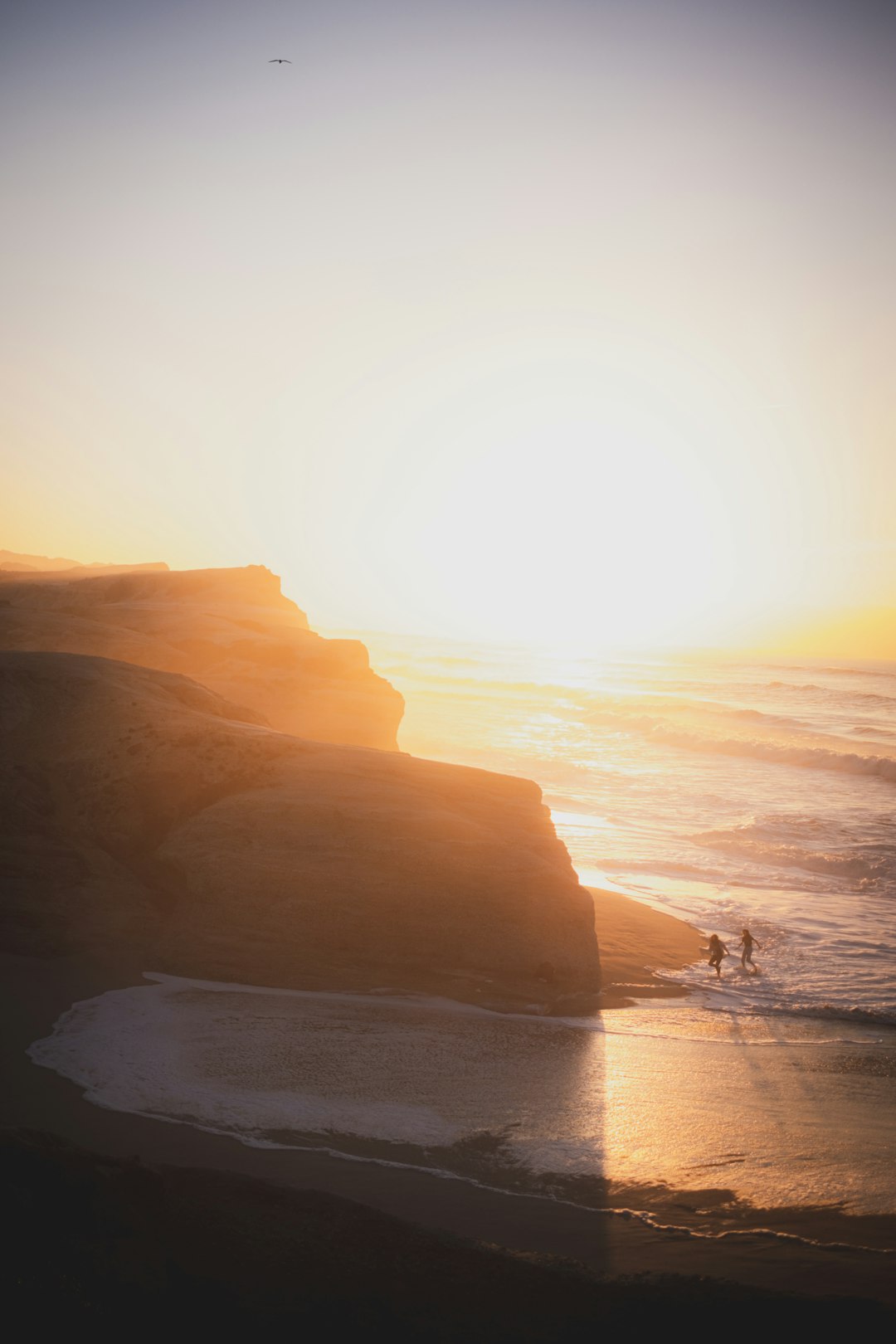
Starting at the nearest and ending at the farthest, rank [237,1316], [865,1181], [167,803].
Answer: [237,1316] < [865,1181] < [167,803]

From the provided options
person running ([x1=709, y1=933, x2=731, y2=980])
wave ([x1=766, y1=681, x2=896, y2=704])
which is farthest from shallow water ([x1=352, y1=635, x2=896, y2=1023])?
wave ([x1=766, y1=681, x2=896, y2=704])

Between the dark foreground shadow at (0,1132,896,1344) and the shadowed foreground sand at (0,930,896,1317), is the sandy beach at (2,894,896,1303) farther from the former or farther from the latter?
the dark foreground shadow at (0,1132,896,1344)

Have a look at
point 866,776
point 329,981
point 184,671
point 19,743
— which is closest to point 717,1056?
point 329,981

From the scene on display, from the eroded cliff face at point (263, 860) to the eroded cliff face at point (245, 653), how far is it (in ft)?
27.4

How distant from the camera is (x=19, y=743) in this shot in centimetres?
1559

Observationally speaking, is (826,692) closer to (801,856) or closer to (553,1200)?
(801,856)

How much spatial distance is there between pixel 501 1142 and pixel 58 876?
9.24 meters

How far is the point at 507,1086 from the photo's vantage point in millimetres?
10430

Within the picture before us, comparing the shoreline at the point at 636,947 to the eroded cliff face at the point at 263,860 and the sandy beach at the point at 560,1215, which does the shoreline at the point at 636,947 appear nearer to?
the eroded cliff face at the point at 263,860

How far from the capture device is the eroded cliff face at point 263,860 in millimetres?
13570

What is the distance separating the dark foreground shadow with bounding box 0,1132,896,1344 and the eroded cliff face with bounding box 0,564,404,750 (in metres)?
18.2

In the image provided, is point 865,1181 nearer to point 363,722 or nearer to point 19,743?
point 19,743

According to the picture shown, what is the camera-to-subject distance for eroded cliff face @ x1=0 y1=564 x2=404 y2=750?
91.2 ft

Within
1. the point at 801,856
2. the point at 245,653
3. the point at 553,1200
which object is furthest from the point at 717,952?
the point at 245,653
